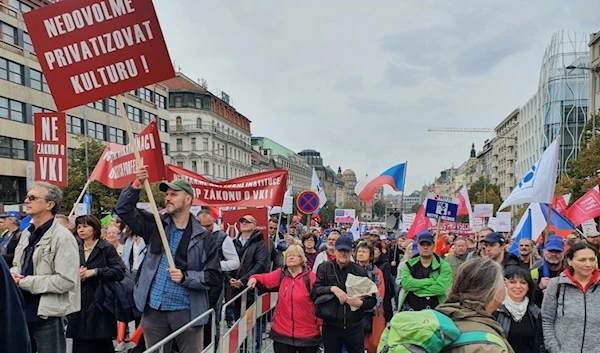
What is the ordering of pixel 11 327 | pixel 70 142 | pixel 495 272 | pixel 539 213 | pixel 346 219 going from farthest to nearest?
pixel 70 142, pixel 346 219, pixel 539 213, pixel 495 272, pixel 11 327

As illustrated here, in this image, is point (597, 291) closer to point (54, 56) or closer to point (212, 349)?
point (212, 349)

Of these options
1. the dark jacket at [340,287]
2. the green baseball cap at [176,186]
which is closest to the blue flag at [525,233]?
the dark jacket at [340,287]

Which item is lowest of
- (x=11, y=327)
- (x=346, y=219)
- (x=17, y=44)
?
(x=346, y=219)

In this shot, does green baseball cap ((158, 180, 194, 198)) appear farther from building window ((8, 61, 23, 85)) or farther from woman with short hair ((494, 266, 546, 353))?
building window ((8, 61, 23, 85))

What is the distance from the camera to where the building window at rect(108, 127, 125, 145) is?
45.3 m

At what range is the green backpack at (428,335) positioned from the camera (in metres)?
2.13

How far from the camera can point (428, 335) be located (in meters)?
2.12

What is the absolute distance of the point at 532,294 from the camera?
466 centimetres

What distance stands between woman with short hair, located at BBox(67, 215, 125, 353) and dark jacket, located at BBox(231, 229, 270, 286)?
196 cm

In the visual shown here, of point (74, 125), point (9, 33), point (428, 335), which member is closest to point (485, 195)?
point (74, 125)

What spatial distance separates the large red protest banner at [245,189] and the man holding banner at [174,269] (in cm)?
328

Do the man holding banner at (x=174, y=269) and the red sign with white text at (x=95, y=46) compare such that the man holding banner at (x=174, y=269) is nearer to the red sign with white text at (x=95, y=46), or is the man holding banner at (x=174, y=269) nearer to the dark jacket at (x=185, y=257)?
the dark jacket at (x=185, y=257)

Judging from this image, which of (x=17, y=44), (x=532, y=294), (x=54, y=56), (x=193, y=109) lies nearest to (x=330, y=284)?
(x=532, y=294)

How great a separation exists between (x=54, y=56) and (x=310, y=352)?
12.4ft
